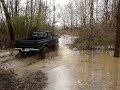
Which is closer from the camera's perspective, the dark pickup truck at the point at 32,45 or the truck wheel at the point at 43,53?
the dark pickup truck at the point at 32,45

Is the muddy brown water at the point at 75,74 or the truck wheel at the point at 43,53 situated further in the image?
the truck wheel at the point at 43,53

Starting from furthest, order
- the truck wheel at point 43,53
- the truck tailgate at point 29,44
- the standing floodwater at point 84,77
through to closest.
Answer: the truck wheel at point 43,53 < the truck tailgate at point 29,44 < the standing floodwater at point 84,77

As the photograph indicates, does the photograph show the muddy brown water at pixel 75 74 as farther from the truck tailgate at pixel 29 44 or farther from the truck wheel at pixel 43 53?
the truck wheel at pixel 43 53

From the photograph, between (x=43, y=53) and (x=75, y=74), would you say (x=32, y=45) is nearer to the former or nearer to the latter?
(x=43, y=53)

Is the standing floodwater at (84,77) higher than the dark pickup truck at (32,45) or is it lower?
lower

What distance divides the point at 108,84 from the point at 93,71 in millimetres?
3179

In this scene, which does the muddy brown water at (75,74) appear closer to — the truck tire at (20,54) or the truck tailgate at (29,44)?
the truck tailgate at (29,44)

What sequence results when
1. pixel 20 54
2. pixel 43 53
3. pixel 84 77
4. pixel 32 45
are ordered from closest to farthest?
pixel 84 77 → pixel 32 45 → pixel 20 54 → pixel 43 53

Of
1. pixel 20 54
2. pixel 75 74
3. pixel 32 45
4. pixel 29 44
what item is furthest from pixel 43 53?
pixel 75 74

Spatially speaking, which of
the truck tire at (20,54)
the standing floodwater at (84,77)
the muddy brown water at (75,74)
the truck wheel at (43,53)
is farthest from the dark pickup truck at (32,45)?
the standing floodwater at (84,77)

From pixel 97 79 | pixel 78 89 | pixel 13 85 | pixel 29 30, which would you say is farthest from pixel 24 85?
pixel 29 30

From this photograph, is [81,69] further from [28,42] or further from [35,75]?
[28,42]

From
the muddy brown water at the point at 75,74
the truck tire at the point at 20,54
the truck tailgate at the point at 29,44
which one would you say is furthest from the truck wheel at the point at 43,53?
the muddy brown water at the point at 75,74

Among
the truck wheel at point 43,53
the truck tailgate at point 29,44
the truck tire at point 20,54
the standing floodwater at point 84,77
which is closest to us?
the standing floodwater at point 84,77
